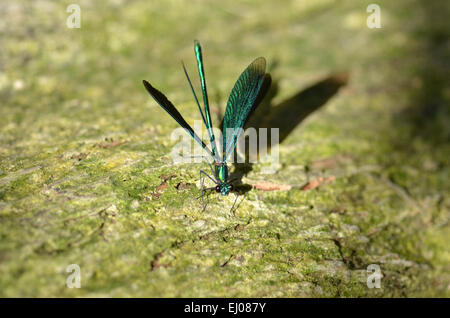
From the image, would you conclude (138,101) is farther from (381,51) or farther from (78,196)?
(381,51)

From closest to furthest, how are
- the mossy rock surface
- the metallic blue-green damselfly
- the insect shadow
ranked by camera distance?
the mossy rock surface → the metallic blue-green damselfly → the insect shadow

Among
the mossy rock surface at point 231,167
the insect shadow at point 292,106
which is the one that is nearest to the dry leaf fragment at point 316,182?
the mossy rock surface at point 231,167

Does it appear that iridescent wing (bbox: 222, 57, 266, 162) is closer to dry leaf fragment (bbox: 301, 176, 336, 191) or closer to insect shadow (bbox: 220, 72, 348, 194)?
insect shadow (bbox: 220, 72, 348, 194)

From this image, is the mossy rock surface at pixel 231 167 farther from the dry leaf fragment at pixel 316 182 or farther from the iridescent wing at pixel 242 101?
the iridescent wing at pixel 242 101

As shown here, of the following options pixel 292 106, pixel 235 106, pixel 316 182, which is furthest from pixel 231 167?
pixel 292 106

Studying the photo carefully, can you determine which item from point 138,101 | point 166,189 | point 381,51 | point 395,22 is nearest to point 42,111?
point 138,101

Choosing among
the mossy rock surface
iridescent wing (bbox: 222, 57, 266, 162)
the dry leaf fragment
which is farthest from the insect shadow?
the dry leaf fragment

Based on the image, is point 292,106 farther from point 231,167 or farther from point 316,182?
point 231,167
